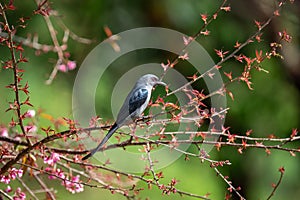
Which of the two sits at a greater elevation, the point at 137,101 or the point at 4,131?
the point at 4,131

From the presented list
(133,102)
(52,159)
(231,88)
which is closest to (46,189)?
(52,159)

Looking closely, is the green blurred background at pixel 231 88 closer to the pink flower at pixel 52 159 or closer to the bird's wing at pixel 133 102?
the bird's wing at pixel 133 102

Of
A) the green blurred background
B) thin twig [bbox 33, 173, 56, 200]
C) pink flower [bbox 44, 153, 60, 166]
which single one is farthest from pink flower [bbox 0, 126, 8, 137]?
the green blurred background

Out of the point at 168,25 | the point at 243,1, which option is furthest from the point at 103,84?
the point at 243,1

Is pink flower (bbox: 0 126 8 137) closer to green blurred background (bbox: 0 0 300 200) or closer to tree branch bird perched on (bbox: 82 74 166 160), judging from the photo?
tree branch bird perched on (bbox: 82 74 166 160)

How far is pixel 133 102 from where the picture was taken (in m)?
1.74

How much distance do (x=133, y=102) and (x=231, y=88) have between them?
8.39 ft

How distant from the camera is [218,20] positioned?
4.45 m

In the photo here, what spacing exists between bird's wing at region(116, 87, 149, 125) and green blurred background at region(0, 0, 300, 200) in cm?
189

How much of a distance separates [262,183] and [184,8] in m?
1.65

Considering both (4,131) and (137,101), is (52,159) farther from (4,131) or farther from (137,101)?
(4,131)

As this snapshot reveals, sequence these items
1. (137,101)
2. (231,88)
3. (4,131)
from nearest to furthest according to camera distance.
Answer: (137,101), (4,131), (231,88)

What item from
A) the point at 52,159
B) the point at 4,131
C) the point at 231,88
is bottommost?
the point at 52,159

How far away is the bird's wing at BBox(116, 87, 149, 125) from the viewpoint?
1.67 metres
